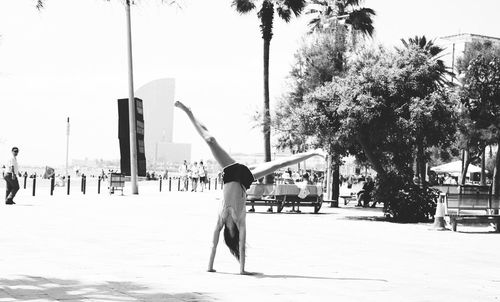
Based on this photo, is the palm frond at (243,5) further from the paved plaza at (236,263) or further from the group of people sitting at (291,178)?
the paved plaza at (236,263)

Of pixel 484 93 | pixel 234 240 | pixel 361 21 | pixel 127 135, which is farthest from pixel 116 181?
pixel 234 240

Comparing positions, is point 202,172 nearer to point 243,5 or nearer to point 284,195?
point 243,5

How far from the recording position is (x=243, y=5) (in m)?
33.9

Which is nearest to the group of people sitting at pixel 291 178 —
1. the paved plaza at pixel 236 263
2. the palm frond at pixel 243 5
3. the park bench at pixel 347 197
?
the park bench at pixel 347 197

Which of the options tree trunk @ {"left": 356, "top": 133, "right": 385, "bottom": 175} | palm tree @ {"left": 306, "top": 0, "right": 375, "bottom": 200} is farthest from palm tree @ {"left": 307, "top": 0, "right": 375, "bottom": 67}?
tree trunk @ {"left": 356, "top": 133, "right": 385, "bottom": 175}

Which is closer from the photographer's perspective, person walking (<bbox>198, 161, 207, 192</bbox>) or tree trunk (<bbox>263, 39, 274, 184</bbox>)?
tree trunk (<bbox>263, 39, 274, 184</bbox>)

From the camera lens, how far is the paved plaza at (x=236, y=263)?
7.38m

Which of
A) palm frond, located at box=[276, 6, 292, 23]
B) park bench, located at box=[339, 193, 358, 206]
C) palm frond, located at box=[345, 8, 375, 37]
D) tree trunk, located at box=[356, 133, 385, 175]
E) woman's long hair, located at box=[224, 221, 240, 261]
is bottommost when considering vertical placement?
woman's long hair, located at box=[224, 221, 240, 261]

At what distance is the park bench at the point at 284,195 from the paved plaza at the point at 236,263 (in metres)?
5.14

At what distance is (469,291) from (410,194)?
1185 cm

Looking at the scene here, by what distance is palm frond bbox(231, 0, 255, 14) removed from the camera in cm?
3372

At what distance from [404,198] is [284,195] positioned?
431 centimetres

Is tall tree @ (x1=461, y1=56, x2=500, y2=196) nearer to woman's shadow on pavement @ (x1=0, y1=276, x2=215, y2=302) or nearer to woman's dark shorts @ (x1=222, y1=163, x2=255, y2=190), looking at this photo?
woman's dark shorts @ (x1=222, y1=163, x2=255, y2=190)

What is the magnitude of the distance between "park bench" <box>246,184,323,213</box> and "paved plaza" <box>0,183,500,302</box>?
5.14 m
